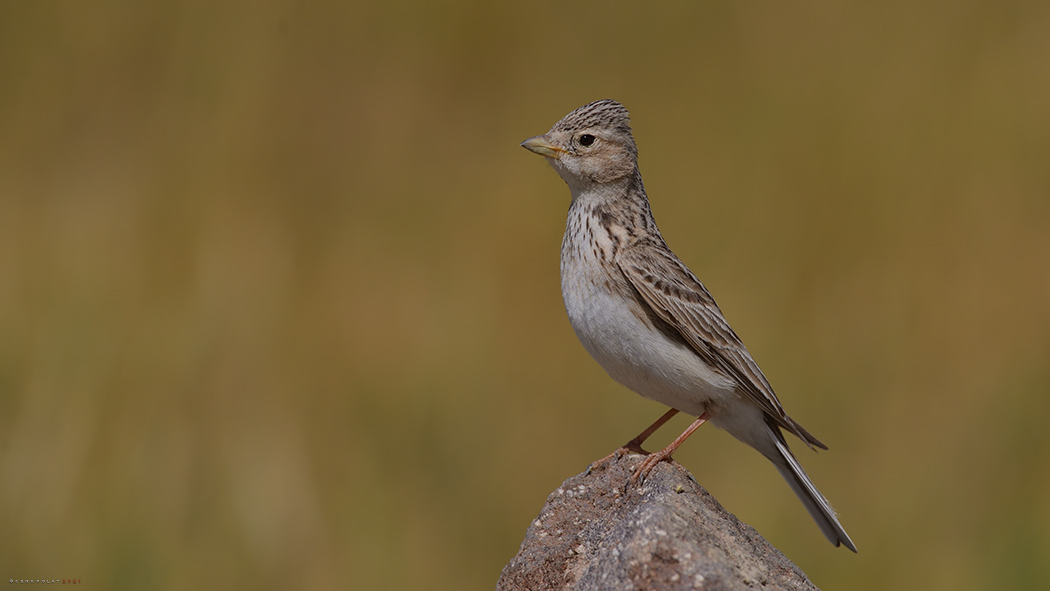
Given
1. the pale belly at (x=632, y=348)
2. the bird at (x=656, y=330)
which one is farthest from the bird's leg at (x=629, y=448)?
the pale belly at (x=632, y=348)

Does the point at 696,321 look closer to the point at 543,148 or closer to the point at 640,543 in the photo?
the point at 543,148

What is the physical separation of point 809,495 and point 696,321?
4.31ft

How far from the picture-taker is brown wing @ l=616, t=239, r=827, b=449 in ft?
19.6

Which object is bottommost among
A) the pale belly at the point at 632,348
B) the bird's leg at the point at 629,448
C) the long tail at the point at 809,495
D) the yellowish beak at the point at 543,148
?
the long tail at the point at 809,495

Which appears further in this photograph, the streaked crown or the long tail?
the streaked crown

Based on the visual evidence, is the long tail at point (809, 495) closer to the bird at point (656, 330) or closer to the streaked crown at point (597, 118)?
the bird at point (656, 330)

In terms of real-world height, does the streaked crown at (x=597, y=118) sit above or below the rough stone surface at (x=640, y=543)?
above

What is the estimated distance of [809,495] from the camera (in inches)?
240

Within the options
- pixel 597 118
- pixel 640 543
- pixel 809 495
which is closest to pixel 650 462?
pixel 809 495

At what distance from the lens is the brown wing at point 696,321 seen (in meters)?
5.98

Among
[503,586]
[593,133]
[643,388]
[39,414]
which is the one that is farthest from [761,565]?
[39,414]

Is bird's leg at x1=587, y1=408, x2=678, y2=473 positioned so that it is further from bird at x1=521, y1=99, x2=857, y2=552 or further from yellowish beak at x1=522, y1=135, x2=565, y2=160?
yellowish beak at x1=522, y1=135, x2=565, y2=160

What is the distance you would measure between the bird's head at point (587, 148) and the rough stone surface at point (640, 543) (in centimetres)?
195

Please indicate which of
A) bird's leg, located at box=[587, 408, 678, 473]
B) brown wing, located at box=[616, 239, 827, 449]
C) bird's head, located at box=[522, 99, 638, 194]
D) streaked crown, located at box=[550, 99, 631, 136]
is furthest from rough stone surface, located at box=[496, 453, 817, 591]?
streaked crown, located at box=[550, 99, 631, 136]
